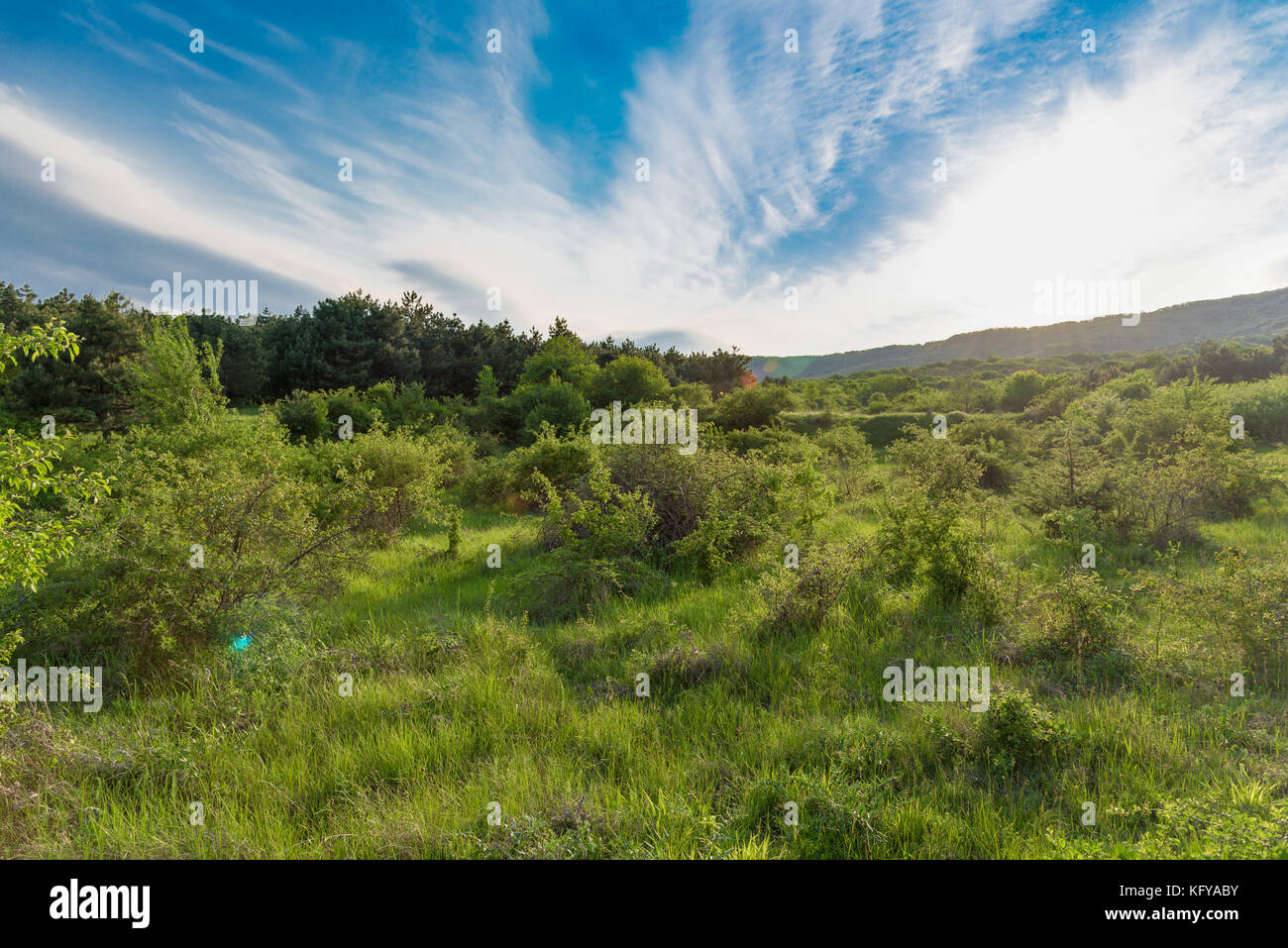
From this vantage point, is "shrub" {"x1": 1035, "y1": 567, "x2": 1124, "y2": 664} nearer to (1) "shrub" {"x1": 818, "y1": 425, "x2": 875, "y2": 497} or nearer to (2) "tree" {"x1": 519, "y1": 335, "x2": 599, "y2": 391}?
(1) "shrub" {"x1": 818, "y1": 425, "x2": 875, "y2": 497}

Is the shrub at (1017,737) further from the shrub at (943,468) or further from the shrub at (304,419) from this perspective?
the shrub at (304,419)

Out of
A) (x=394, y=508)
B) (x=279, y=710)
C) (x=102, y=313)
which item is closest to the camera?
(x=279, y=710)

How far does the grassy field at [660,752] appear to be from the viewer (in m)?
2.84

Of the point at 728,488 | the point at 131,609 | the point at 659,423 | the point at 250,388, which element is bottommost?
the point at 131,609

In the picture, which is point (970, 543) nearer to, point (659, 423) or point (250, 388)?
point (659, 423)

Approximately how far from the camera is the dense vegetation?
9.73 ft

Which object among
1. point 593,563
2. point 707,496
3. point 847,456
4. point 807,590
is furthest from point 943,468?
point 593,563

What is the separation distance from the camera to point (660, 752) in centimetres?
363

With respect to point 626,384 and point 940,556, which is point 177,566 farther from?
point 626,384

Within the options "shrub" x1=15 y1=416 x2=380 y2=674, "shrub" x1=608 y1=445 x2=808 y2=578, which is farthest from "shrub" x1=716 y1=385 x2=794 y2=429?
"shrub" x1=15 y1=416 x2=380 y2=674

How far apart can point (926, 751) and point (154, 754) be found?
5176 millimetres
